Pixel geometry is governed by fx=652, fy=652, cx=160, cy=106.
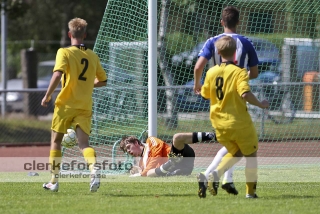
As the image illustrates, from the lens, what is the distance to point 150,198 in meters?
6.86

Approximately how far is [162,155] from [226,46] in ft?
10.0

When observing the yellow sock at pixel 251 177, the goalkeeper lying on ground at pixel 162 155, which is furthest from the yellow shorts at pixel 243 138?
the goalkeeper lying on ground at pixel 162 155

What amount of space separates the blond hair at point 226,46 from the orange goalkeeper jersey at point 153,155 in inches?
114

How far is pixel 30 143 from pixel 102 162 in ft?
21.5

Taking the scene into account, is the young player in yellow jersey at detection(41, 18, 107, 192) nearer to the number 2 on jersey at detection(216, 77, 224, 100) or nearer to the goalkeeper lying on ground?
the number 2 on jersey at detection(216, 77, 224, 100)

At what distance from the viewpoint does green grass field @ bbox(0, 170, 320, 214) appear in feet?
20.0

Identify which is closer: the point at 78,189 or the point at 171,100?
the point at 78,189

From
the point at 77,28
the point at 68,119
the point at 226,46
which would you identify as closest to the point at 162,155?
the point at 68,119

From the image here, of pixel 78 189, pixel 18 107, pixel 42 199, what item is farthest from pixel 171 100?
pixel 18 107

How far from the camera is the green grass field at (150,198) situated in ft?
20.0

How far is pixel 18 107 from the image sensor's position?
699 inches

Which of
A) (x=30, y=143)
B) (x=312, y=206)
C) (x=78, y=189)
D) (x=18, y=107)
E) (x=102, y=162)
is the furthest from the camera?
(x=18, y=107)

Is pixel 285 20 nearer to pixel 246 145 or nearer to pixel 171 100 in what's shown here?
pixel 171 100

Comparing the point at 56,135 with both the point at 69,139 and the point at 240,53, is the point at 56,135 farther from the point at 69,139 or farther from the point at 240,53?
the point at 240,53
